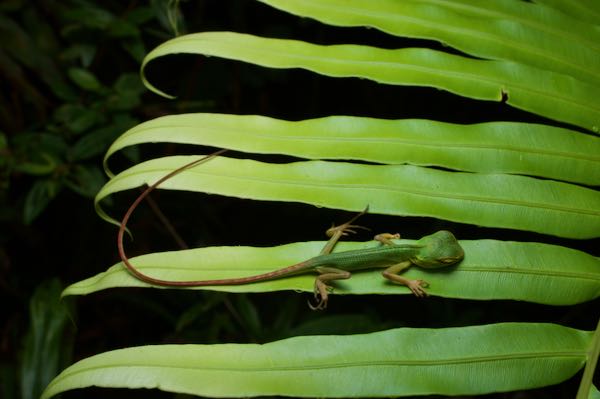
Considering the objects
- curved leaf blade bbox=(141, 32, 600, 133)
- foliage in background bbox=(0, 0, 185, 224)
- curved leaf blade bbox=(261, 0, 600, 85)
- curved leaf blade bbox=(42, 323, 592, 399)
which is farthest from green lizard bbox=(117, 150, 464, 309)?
foliage in background bbox=(0, 0, 185, 224)

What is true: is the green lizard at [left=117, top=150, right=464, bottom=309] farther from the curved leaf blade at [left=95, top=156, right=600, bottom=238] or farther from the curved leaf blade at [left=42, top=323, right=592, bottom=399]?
the curved leaf blade at [left=42, top=323, right=592, bottom=399]

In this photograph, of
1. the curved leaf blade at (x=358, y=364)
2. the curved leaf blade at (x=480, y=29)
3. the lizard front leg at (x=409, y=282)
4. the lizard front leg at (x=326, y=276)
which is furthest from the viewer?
the curved leaf blade at (x=480, y=29)

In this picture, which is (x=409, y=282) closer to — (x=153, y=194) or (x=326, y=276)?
(x=326, y=276)

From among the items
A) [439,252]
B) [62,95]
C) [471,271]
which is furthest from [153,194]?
[471,271]

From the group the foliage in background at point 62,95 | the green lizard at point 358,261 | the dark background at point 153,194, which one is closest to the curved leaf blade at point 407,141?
the green lizard at point 358,261

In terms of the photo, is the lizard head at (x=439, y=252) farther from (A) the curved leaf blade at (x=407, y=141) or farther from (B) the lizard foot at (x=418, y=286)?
(A) the curved leaf blade at (x=407, y=141)

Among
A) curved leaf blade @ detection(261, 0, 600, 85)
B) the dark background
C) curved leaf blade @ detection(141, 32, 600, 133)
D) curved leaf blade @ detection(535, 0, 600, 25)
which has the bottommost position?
the dark background
